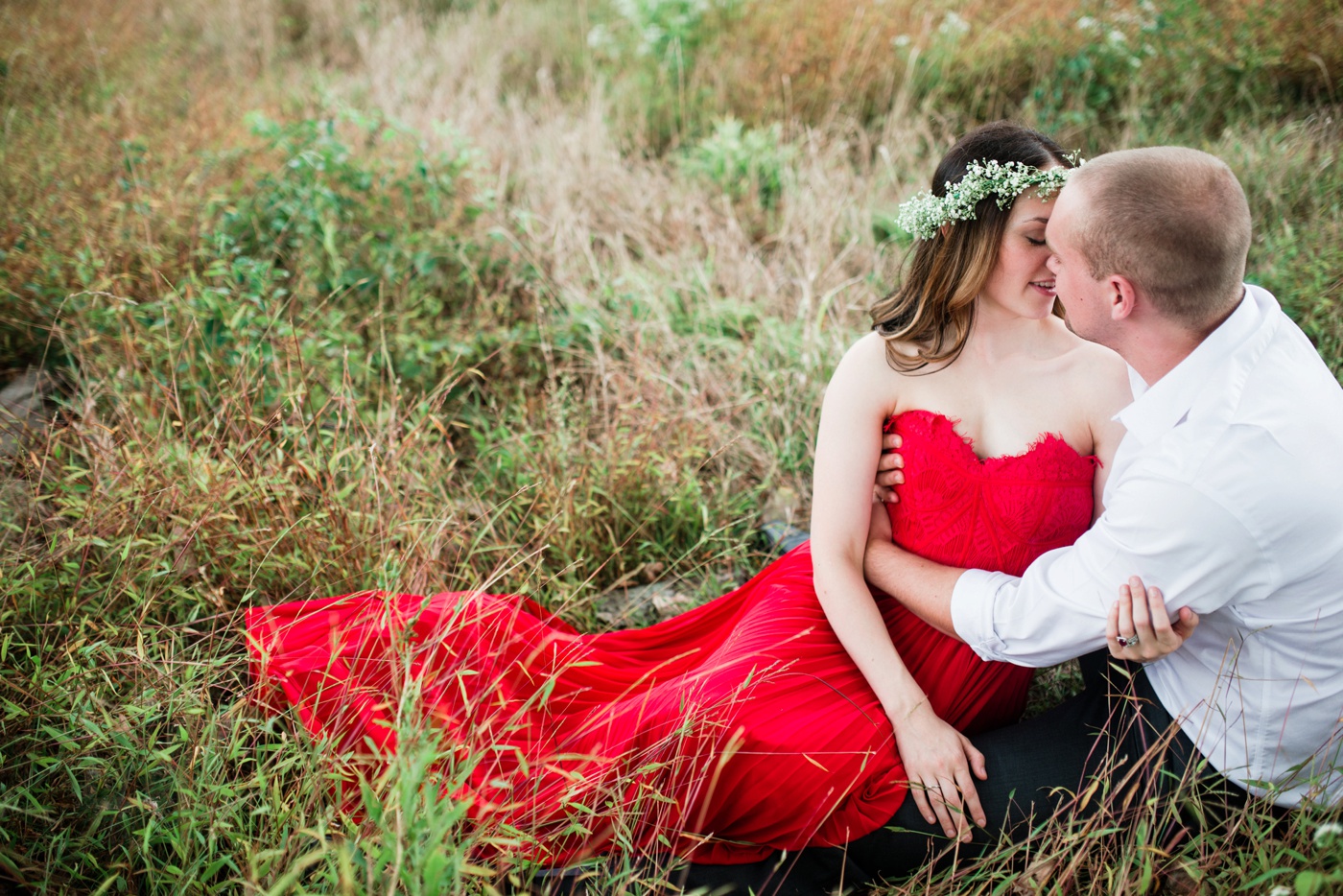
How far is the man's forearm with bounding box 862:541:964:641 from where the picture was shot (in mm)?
2219

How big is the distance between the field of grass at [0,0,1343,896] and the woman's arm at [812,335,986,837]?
0.47 meters

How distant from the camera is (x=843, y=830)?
2016 millimetres

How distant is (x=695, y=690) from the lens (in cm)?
206

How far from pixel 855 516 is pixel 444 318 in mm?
2705

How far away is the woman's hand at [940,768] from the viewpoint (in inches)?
77.3

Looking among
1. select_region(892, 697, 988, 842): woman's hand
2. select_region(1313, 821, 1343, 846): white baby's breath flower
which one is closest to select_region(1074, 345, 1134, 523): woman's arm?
select_region(892, 697, 988, 842): woman's hand

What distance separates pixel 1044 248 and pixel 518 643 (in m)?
1.76

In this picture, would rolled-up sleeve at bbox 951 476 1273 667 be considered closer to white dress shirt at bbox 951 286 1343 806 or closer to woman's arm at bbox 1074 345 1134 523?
white dress shirt at bbox 951 286 1343 806

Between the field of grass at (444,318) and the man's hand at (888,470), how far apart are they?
0.90m

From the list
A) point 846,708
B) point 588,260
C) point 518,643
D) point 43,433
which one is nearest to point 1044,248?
point 846,708

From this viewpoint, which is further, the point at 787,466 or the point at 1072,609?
the point at 787,466

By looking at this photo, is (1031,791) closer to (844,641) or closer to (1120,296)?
(844,641)

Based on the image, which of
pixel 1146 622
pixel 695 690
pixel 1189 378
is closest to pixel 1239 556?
pixel 1146 622

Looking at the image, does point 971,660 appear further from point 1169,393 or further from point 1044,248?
point 1044,248
